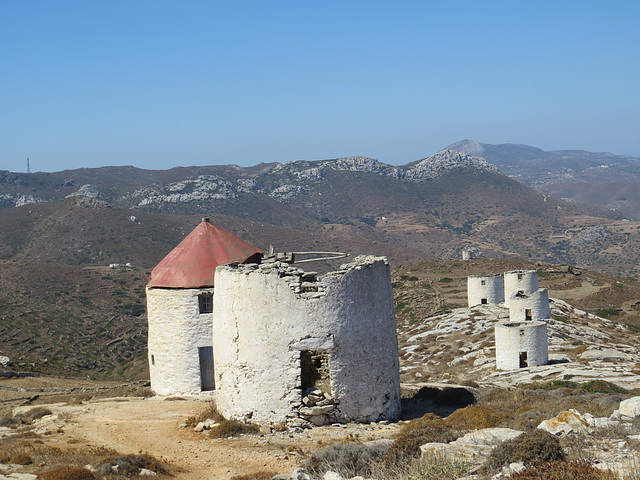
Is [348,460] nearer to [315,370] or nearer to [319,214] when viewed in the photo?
[315,370]

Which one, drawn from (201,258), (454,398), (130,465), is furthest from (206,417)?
(201,258)

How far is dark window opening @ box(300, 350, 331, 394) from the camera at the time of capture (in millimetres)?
13969

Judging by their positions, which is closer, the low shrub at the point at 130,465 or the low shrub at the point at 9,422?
the low shrub at the point at 130,465

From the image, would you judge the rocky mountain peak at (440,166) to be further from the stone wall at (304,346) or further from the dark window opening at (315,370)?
the dark window opening at (315,370)

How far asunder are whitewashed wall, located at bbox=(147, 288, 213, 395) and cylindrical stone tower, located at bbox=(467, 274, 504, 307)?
25405 mm

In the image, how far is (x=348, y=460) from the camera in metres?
10.1

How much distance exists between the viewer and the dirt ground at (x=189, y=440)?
11.6 metres

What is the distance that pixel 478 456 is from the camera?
9586mm

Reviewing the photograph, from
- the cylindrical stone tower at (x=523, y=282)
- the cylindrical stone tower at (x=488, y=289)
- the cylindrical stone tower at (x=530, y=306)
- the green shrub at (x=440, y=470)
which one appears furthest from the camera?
the cylindrical stone tower at (x=488, y=289)

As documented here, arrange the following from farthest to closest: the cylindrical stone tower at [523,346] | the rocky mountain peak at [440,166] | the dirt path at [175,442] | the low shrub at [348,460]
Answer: the rocky mountain peak at [440,166] → the cylindrical stone tower at [523,346] → the dirt path at [175,442] → the low shrub at [348,460]

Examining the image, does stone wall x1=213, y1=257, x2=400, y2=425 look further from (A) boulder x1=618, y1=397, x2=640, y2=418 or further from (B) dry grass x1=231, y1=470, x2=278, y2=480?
(A) boulder x1=618, y1=397, x2=640, y2=418

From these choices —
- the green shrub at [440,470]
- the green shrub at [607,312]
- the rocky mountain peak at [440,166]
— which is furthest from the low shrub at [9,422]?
the rocky mountain peak at [440,166]

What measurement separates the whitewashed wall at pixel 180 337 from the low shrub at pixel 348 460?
9.98 meters

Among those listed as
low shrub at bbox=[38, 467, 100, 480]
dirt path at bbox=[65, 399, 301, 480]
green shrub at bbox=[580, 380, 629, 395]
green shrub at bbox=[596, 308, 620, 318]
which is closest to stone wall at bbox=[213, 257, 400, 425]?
dirt path at bbox=[65, 399, 301, 480]
